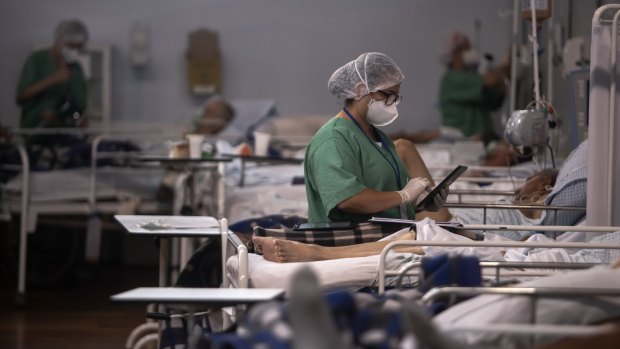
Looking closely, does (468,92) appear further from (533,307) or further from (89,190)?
(533,307)

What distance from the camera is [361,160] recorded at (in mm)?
3682

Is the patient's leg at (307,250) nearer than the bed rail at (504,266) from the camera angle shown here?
No

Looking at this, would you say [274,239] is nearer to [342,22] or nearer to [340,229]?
[340,229]

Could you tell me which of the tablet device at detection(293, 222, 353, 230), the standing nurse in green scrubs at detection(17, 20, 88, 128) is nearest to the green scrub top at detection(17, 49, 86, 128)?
the standing nurse in green scrubs at detection(17, 20, 88, 128)

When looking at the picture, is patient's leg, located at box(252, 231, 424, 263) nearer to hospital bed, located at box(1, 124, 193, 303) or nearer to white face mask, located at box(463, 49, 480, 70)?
hospital bed, located at box(1, 124, 193, 303)

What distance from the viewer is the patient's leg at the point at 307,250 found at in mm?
3104

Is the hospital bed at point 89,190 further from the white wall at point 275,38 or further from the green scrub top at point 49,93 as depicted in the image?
the white wall at point 275,38

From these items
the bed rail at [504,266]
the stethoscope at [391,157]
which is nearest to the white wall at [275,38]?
the stethoscope at [391,157]

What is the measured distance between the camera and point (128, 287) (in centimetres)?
707

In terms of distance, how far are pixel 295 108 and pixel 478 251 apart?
5721 millimetres

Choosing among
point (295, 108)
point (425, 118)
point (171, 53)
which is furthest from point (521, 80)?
point (171, 53)

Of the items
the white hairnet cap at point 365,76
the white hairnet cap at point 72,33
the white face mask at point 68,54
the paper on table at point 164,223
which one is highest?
the white hairnet cap at point 72,33

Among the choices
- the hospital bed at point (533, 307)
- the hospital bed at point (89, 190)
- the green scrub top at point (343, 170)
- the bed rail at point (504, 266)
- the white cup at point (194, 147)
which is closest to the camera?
the hospital bed at point (533, 307)

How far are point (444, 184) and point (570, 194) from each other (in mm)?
565
